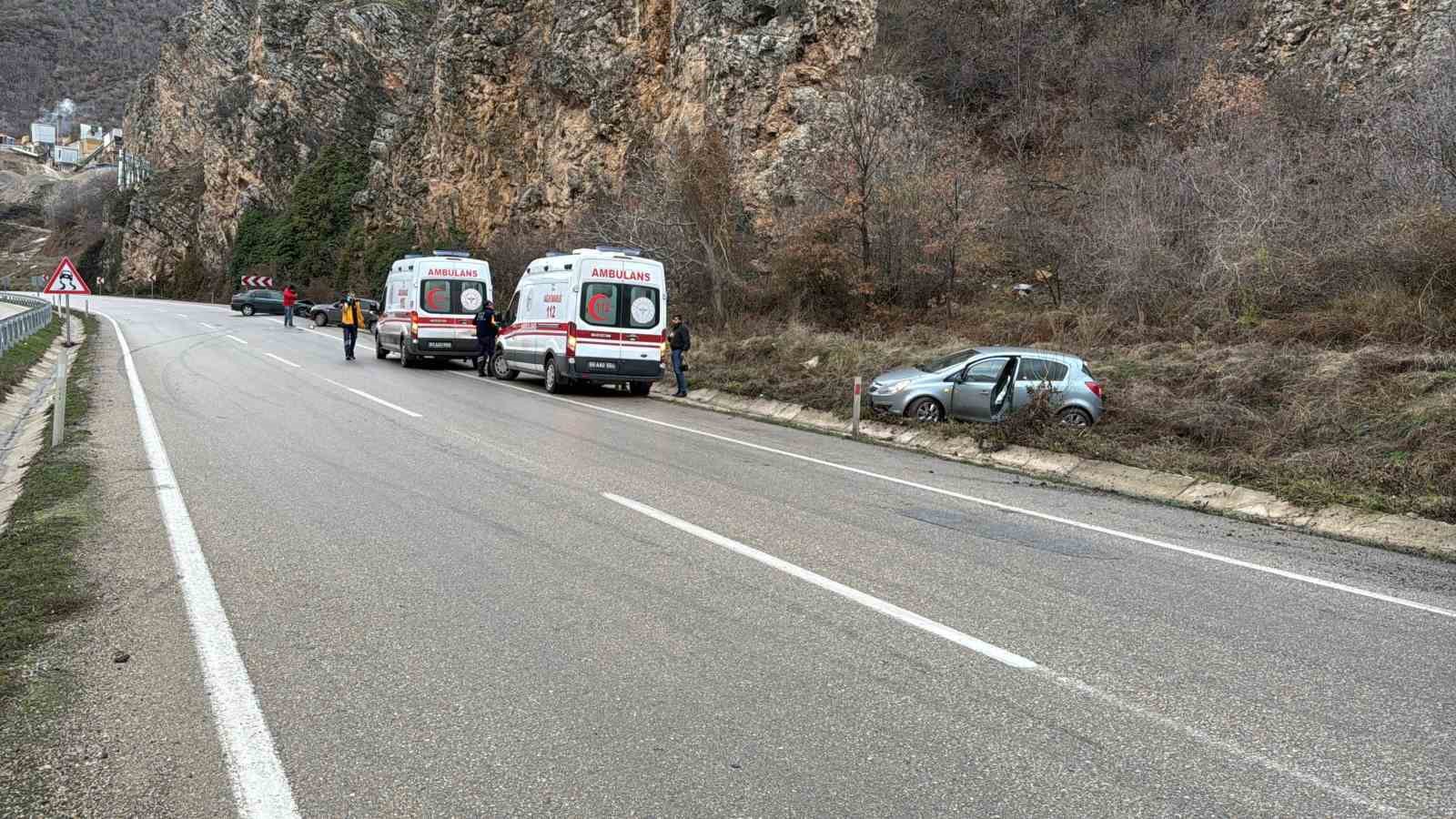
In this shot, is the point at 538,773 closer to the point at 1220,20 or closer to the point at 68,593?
the point at 68,593

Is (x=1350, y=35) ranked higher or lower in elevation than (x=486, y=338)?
higher

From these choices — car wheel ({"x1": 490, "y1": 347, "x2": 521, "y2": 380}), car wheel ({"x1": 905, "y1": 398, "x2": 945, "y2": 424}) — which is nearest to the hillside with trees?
car wheel ({"x1": 490, "y1": 347, "x2": 521, "y2": 380})

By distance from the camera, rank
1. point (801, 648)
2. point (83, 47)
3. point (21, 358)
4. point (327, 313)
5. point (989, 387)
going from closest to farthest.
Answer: point (801, 648) < point (989, 387) < point (21, 358) < point (327, 313) < point (83, 47)

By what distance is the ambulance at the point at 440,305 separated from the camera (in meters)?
23.9

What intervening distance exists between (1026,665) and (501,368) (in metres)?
19.4

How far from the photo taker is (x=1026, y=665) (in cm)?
468

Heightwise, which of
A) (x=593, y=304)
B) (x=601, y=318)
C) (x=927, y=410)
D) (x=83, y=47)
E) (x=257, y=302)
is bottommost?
(x=927, y=410)

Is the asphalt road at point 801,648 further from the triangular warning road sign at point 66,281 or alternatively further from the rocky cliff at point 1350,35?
the rocky cliff at point 1350,35

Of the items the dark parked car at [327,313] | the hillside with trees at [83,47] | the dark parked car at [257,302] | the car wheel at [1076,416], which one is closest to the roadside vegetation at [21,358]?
the dark parked car at [327,313]

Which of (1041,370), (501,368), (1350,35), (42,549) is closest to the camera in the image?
(42,549)

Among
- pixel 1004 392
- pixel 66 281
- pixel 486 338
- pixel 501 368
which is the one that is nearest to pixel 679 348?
pixel 501 368

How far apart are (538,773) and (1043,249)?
22.9m

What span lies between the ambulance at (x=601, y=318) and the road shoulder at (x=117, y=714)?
12.6 meters

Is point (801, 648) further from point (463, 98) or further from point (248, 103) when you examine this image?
point (248, 103)
